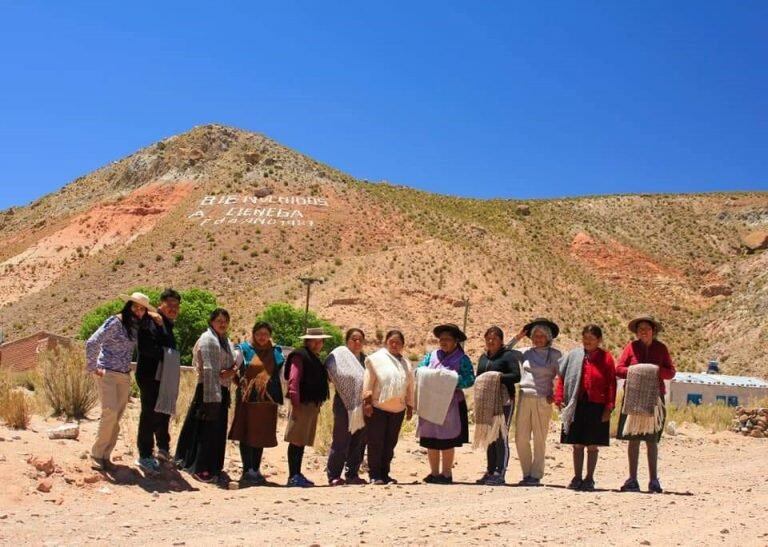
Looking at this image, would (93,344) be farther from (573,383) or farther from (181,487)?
(573,383)

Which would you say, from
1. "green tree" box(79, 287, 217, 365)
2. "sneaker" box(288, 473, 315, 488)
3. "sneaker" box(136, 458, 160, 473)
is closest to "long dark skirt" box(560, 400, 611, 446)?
"sneaker" box(288, 473, 315, 488)

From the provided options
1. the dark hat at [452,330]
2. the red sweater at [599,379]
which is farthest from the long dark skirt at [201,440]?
the red sweater at [599,379]

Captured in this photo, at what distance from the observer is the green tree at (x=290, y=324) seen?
133ft

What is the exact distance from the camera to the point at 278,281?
52125mm

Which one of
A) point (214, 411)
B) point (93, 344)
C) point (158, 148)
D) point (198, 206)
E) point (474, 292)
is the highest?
point (158, 148)

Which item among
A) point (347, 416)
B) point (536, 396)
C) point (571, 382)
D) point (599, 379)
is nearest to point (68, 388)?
point (347, 416)

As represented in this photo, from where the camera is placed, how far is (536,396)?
10180 millimetres

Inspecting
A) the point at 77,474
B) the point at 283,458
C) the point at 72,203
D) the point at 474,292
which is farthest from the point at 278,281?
the point at 77,474

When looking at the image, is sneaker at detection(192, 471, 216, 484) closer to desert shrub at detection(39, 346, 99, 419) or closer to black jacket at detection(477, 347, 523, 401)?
desert shrub at detection(39, 346, 99, 419)

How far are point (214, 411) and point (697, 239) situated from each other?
73.0m

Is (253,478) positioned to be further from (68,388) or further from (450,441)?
(68,388)

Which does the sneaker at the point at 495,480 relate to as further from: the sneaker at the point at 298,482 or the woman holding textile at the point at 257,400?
the woman holding textile at the point at 257,400

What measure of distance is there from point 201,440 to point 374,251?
47520mm

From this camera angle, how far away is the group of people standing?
32.0ft
